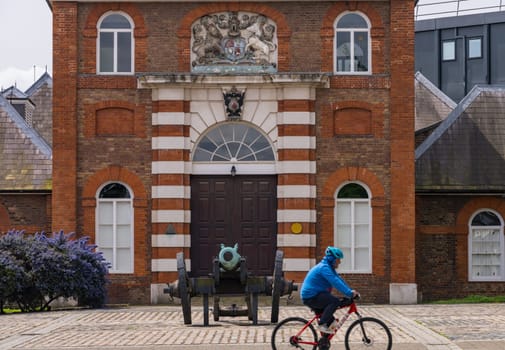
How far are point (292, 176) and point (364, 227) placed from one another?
7.82 ft

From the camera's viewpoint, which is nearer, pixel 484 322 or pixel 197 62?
pixel 484 322

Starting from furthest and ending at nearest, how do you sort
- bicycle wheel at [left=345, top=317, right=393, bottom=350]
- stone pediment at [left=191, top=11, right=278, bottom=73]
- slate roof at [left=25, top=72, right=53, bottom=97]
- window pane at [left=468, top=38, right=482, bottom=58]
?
1. window pane at [left=468, top=38, right=482, bottom=58]
2. slate roof at [left=25, top=72, right=53, bottom=97]
3. stone pediment at [left=191, top=11, right=278, bottom=73]
4. bicycle wheel at [left=345, top=317, right=393, bottom=350]

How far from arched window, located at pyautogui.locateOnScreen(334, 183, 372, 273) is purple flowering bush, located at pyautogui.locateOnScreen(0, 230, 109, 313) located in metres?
6.44

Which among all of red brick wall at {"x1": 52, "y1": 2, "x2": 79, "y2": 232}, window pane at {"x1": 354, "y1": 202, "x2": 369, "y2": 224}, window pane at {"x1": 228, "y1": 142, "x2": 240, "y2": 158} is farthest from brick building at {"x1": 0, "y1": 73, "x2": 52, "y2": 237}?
window pane at {"x1": 354, "y1": 202, "x2": 369, "y2": 224}

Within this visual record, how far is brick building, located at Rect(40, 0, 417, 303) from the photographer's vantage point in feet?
95.7

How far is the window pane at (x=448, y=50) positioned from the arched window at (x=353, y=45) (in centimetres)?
3035

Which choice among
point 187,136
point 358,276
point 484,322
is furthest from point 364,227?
point 484,322

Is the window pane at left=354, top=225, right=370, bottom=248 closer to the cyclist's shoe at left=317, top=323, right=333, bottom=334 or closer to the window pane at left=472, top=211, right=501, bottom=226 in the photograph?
the window pane at left=472, top=211, right=501, bottom=226

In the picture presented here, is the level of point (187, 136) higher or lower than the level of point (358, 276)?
higher

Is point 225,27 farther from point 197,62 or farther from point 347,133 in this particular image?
point 347,133

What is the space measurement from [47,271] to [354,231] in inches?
327

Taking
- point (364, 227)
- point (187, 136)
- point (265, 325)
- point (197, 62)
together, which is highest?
point (197, 62)

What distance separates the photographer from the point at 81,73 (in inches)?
1160

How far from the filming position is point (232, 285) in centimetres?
2209
